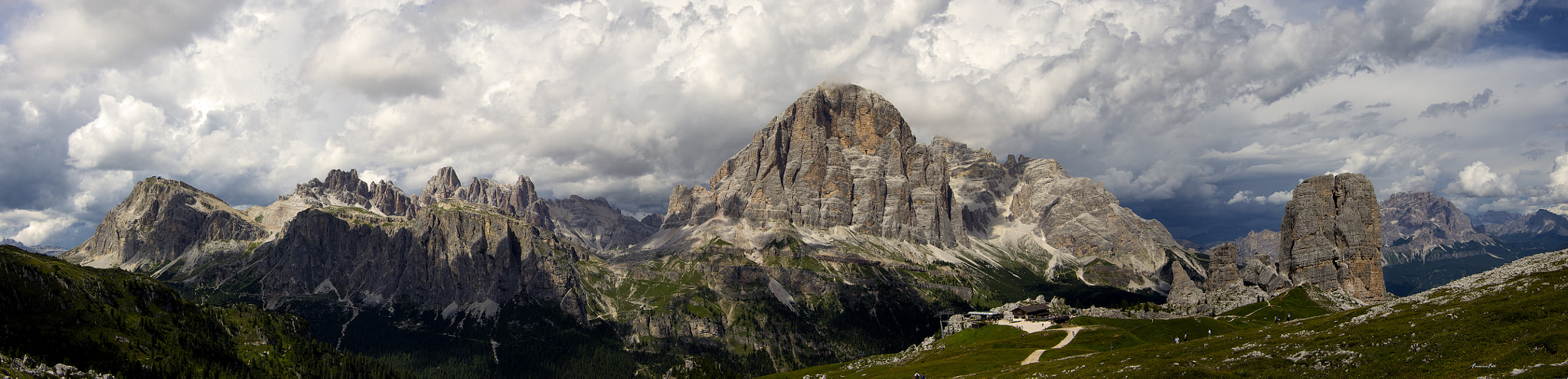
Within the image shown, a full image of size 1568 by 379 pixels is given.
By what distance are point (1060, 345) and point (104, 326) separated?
641 feet

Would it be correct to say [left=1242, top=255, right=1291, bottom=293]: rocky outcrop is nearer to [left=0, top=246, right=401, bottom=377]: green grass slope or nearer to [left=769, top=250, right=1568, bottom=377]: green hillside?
[left=769, top=250, right=1568, bottom=377]: green hillside

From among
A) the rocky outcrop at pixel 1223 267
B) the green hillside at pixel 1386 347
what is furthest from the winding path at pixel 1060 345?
the rocky outcrop at pixel 1223 267

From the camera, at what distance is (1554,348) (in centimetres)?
4531

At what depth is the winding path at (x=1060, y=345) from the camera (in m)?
107

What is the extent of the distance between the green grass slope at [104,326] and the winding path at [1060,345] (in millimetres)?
163312

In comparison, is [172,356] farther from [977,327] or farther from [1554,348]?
[1554,348]

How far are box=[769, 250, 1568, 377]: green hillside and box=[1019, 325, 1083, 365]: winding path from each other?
1.34 metres

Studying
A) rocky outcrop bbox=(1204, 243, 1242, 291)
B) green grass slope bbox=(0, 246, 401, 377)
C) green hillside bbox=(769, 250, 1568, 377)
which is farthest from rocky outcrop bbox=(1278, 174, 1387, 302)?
green grass slope bbox=(0, 246, 401, 377)

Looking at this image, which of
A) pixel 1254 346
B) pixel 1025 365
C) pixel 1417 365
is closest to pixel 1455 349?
pixel 1417 365

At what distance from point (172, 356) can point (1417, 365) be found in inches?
8374

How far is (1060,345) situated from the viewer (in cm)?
11925

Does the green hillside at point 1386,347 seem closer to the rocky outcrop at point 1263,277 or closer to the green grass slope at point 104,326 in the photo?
the rocky outcrop at point 1263,277

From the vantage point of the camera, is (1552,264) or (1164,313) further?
(1164,313)

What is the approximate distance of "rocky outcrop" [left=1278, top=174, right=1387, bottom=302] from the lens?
147 metres
